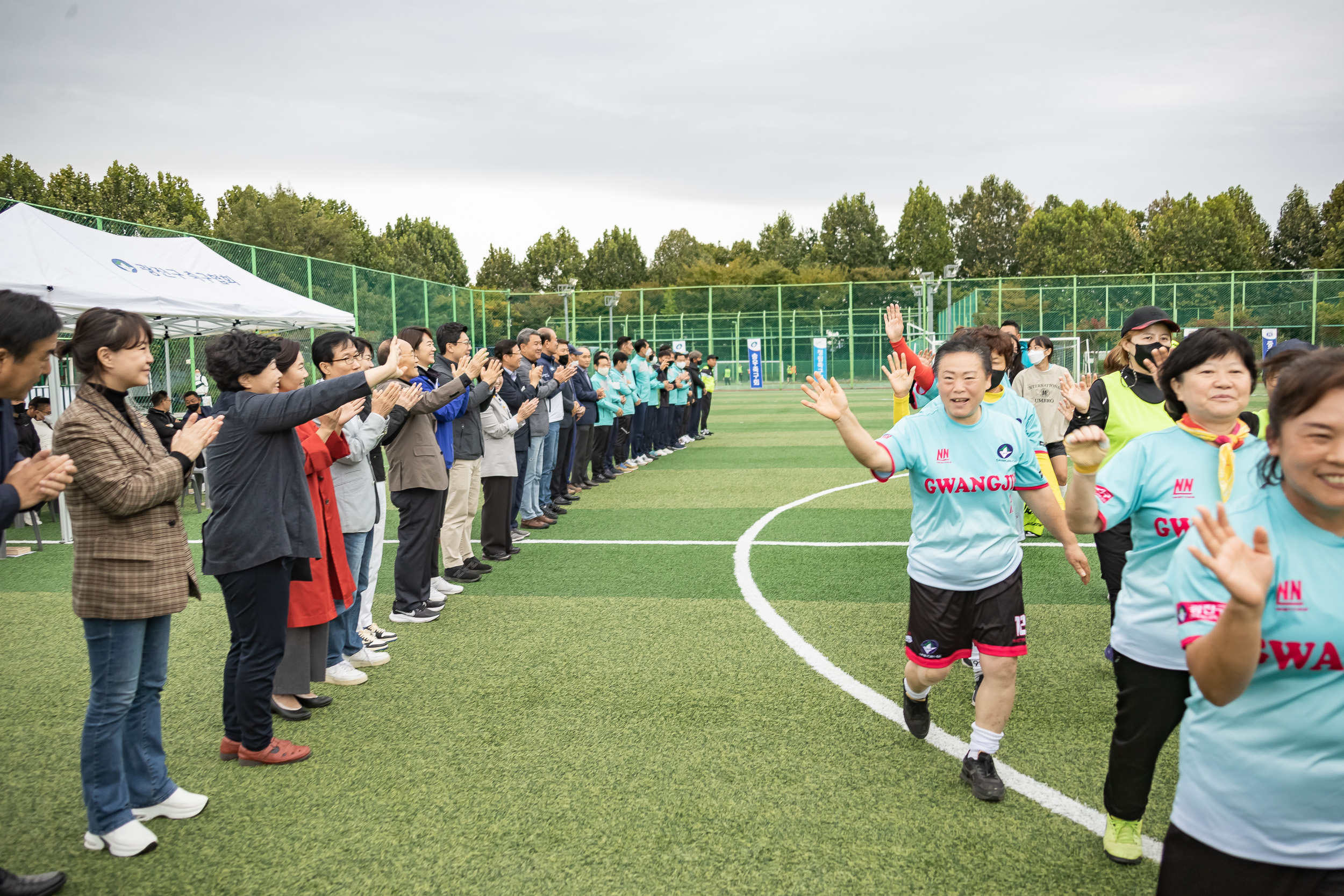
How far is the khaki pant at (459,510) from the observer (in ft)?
24.1

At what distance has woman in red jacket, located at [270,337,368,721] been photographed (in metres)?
4.58

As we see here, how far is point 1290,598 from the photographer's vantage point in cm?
168

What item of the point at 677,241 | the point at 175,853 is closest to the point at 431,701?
the point at 175,853

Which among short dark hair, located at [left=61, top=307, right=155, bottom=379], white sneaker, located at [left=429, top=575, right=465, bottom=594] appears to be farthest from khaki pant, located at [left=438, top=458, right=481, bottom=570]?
short dark hair, located at [left=61, top=307, right=155, bottom=379]

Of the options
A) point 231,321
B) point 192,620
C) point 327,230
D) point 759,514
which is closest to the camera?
point 192,620

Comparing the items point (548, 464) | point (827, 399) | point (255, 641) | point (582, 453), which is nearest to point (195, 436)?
point (255, 641)

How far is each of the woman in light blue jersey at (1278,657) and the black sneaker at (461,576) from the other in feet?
20.5

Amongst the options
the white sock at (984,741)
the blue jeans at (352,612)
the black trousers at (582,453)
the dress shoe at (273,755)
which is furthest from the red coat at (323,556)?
the black trousers at (582,453)

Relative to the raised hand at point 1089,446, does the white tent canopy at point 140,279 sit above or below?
above

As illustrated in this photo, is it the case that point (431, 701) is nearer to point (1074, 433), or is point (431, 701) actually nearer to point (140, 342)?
point (140, 342)

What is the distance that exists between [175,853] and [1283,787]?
3705 mm

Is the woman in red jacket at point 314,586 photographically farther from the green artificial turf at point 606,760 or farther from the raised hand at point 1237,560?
the raised hand at point 1237,560

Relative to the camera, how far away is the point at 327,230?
174 feet

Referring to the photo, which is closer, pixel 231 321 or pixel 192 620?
pixel 192 620
